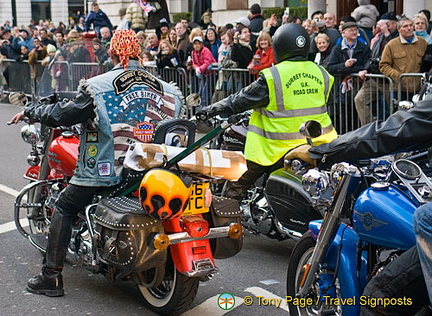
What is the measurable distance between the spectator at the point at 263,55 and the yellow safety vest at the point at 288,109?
18.2ft

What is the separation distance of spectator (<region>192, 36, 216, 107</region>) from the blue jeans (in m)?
10.7

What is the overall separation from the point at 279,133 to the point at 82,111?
1690 millimetres

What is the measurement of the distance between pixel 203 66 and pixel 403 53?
4427 mm

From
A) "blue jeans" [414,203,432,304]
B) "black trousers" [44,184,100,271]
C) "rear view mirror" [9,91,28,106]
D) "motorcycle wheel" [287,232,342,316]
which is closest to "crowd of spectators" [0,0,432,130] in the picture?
"rear view mirror" [9,91,28,106]

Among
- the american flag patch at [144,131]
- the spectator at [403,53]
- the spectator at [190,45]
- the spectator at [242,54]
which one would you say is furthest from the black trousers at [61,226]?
the spectator at [190,45]

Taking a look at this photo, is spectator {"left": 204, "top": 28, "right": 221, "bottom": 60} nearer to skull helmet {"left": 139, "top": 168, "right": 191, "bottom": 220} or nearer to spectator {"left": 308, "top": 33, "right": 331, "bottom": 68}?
spectator {"left": 308, "top": 33, "right": 331, "bottom": 68}

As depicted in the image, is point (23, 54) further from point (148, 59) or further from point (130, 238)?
point (130, 238)

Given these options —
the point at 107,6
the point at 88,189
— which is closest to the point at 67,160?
the point at 88,189

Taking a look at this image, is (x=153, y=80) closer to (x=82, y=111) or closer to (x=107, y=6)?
(x=82, y=111)

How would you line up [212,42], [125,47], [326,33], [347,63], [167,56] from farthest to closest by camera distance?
[212,42], [167,56], [326,33], [347,63], [125,47]

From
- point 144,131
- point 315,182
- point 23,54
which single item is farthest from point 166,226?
point 23,54

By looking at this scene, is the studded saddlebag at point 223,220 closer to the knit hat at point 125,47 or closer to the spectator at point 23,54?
the knit hat at point 125,47

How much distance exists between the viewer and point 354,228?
13.0 feet

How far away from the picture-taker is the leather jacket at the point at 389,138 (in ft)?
11.3
